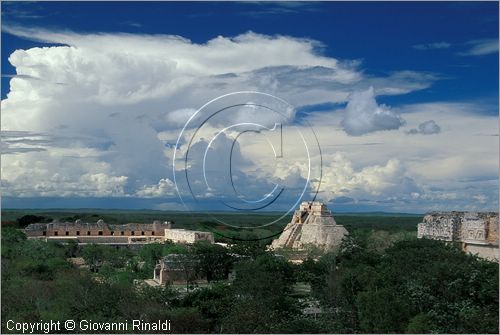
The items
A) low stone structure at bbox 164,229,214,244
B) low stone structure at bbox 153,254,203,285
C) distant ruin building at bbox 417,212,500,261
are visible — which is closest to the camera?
distant ruin building at bbox 417,212,500,261

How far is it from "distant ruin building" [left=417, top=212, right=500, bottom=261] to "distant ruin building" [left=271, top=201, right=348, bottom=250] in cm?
846

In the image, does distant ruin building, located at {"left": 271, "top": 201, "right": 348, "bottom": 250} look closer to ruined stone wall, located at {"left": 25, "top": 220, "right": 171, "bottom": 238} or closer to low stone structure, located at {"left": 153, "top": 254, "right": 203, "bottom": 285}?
ruined stone wall, located at {"left": 25, "top": 220, "right": 171, "bottom": 238}

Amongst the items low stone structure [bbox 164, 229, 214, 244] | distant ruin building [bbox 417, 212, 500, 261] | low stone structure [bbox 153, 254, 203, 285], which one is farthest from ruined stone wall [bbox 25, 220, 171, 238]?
distant ruin building [bbox 417, 212, 500, 261]

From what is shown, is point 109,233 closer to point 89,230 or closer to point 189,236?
point 89,230

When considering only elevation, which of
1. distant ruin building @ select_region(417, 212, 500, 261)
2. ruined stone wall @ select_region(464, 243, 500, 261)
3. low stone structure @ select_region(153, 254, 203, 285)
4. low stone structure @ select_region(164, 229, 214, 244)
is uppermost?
distant ruin building @ select_region(417, 212, 500, 261)

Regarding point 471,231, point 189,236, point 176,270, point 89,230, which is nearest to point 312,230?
point 189,236

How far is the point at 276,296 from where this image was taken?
16031 mm

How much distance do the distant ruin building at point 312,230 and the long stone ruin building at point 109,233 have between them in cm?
447

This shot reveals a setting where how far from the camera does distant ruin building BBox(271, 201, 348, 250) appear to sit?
35.2m

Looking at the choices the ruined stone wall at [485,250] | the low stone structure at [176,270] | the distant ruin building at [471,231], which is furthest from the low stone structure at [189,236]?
the ruined stone wall at [485,250]

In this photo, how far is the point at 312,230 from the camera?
3634 cm

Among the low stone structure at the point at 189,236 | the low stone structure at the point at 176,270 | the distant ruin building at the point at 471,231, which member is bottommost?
the low stone structure at the point at 176,270

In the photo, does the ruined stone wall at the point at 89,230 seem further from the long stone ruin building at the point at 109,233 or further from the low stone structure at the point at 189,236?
the low stone structure at the point at 189,236

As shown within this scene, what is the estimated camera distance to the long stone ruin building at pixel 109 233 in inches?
1532
